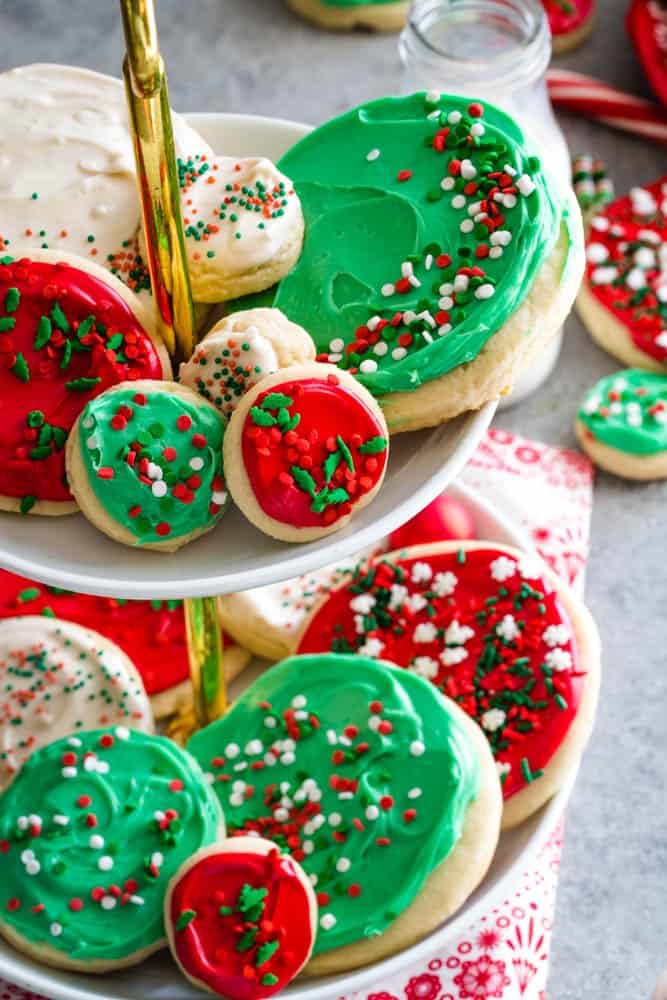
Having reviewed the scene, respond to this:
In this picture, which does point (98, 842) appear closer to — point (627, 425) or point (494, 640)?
point (494, 640)

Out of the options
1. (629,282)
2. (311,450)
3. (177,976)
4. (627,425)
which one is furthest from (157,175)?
(629,282)

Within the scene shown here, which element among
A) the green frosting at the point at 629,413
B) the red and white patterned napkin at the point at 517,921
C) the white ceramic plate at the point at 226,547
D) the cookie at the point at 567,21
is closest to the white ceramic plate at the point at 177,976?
the red and white patterned napkin at the point at 517,921

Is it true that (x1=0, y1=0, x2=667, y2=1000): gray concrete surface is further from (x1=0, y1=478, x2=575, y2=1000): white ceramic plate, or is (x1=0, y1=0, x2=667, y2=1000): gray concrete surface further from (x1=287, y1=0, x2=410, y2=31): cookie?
(x1=0, y1=478, x2=575, y2=1000): white ceramic plate

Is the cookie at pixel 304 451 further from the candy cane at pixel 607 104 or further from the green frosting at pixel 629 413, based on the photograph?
the candy cane at pixel 607 104

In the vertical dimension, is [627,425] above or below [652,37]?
below

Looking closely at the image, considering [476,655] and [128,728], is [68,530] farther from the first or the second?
[476,655]

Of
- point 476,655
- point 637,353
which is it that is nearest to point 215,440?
point 476,655
